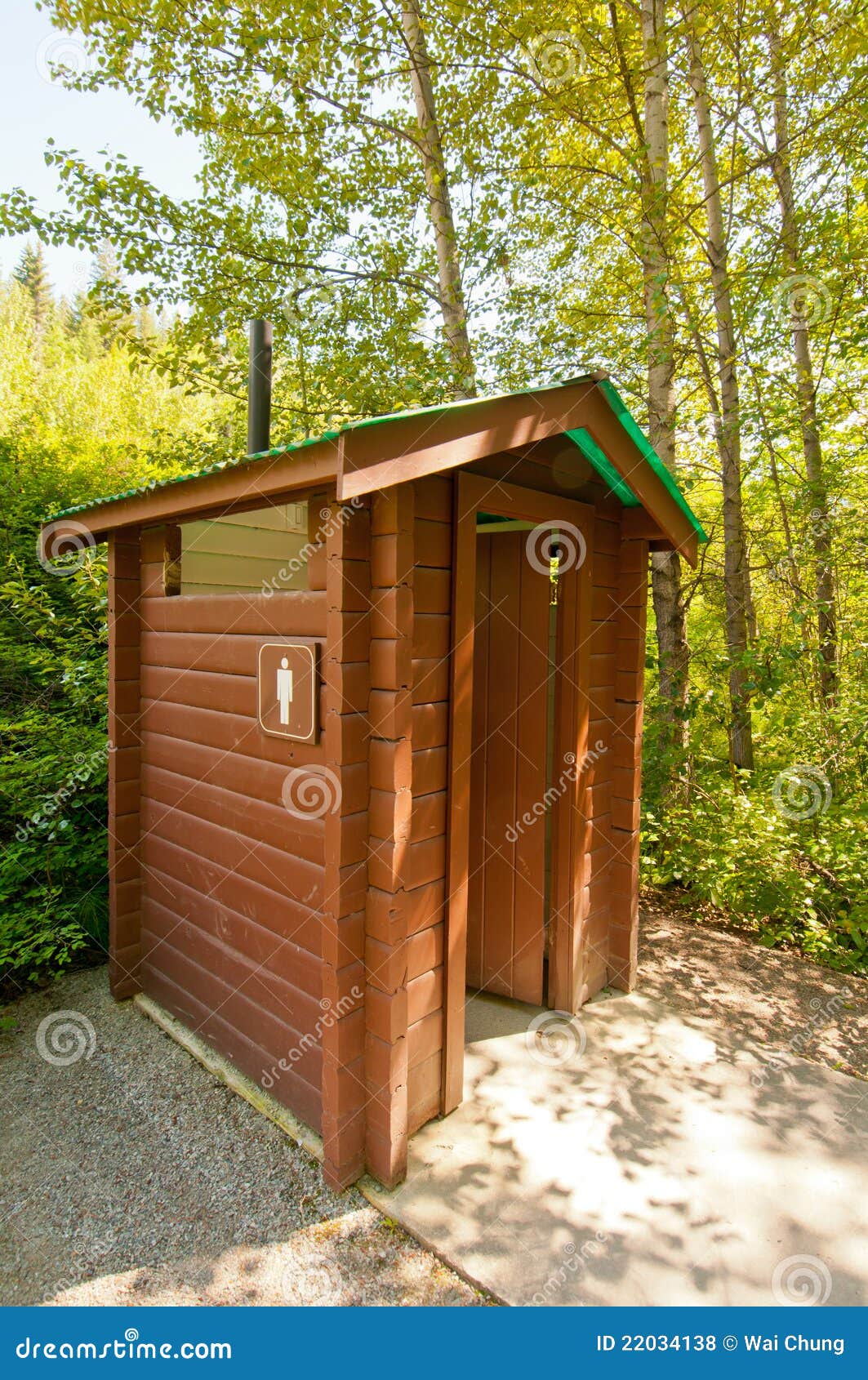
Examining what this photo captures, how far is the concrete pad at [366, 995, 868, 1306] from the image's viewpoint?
1954mm

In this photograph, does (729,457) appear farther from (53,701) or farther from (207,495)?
(53,701)

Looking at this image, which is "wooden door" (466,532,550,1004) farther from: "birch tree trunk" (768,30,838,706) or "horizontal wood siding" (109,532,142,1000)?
"birch tree trunk" (768,30,838,706)

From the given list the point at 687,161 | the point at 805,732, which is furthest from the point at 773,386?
the point at 687,161

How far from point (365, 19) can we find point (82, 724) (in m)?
6.32

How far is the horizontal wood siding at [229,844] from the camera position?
8.05 feet

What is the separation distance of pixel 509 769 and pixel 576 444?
160 cm

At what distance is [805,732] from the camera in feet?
16.6

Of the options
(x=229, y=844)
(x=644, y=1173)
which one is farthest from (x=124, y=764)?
(x=644, y=1173)

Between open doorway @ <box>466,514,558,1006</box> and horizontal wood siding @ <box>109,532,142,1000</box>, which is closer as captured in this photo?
open doorway @ <box>466,514,558,1006</box>

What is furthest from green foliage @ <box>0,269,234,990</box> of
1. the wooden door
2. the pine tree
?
the pine tree

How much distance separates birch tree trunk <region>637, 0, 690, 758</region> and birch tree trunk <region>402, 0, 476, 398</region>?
1.55 meters

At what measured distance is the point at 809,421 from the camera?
15.8ft

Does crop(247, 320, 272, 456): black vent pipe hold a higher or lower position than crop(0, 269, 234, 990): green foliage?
higher

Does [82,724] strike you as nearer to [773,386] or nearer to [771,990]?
[771,990]
